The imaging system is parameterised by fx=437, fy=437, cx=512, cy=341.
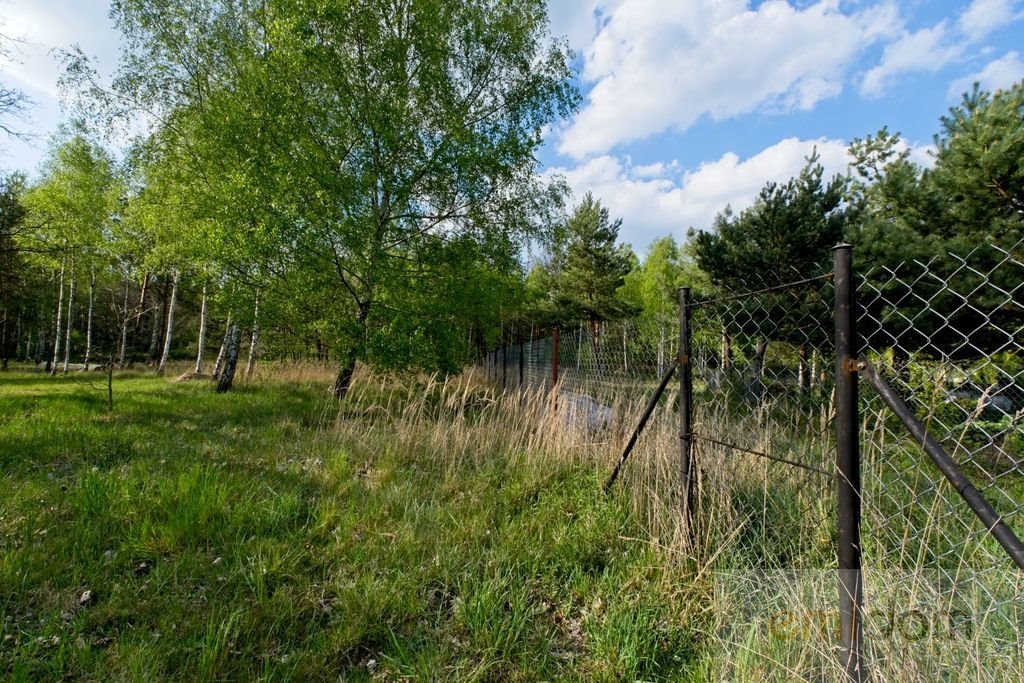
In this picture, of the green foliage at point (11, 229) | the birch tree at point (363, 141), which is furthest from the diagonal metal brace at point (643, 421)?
the green foliage at point (11, 229)

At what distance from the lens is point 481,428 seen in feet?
14.1

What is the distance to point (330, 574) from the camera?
2.37 meters

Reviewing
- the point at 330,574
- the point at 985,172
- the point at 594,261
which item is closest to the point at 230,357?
the point at 330,574

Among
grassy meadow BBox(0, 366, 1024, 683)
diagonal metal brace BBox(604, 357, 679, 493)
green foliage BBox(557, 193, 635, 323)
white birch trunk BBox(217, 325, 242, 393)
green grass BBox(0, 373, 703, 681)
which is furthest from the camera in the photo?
green foliage BBox(557, 193, 635, 323)

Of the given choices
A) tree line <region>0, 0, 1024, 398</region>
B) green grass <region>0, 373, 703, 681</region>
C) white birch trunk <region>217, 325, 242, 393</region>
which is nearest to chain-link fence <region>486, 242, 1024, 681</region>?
green grass <region>0, 373, 703, 681</region>

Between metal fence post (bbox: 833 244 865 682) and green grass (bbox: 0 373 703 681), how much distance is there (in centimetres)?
58

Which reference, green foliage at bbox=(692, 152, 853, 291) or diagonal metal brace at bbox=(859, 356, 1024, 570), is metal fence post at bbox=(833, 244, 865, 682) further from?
green foliage at bbox=(692, 152, 853, 291)

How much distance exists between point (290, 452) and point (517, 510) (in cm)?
270

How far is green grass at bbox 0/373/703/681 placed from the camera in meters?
1.77

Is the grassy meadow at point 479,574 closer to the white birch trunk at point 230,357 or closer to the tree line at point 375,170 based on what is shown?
the tree line at point 375,170

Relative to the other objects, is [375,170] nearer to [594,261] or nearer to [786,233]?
[786,233]

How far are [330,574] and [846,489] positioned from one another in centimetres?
241

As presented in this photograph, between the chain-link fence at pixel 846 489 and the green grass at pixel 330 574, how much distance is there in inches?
16.5

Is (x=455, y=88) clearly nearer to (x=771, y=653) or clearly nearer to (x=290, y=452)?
(x=290, y=452)
